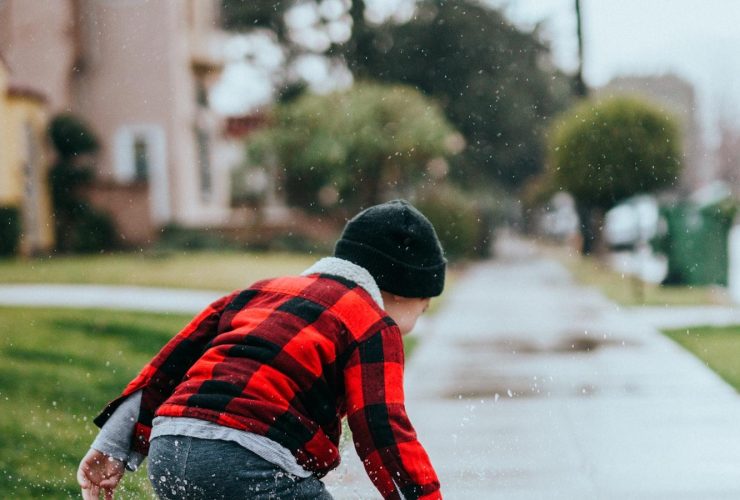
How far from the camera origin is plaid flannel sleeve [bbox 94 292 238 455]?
205 centimetres

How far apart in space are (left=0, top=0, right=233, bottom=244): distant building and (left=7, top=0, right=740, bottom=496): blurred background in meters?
0.05

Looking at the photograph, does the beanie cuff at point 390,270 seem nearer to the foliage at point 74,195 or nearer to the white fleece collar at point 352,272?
the white fleece collar at point 352,272

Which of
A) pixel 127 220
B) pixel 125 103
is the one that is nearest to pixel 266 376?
pixel 127 220

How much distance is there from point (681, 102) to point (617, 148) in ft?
73.5

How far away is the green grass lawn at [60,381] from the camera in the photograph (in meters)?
4.04

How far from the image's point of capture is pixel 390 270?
198cm

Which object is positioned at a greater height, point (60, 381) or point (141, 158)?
point (60, 381)

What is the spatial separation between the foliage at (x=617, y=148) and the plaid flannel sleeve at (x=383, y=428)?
12275 mm

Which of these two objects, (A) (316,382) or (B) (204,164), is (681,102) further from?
(A) (316,382)

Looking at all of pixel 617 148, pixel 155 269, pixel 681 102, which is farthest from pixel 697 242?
pixel 681 102

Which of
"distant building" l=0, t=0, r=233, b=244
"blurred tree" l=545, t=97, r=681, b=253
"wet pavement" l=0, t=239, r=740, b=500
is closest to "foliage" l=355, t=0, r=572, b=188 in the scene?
"distant building" l=0, t=0, r=233, b=244

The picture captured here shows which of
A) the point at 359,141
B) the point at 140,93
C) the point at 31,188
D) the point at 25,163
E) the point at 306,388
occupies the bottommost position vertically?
the point at 31,188

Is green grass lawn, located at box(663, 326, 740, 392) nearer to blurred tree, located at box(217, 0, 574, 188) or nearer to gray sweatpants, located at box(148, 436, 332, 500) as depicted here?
gray sweatpants, located at box(148, 436, 332, 500)

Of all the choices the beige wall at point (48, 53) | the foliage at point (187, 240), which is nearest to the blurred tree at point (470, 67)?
the foliage at point (187, 240)
